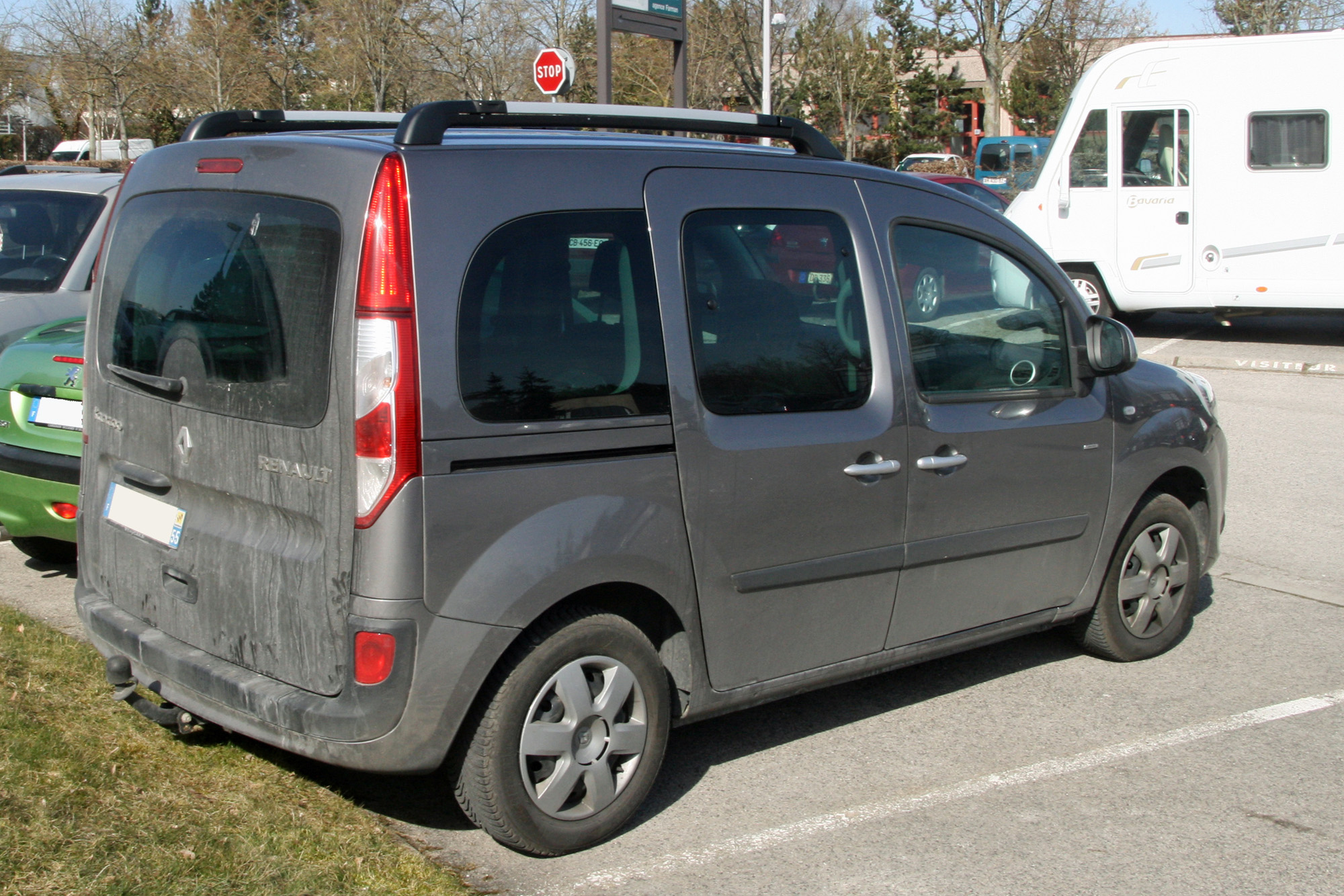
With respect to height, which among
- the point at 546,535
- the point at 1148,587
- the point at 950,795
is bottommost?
the point at 950,795

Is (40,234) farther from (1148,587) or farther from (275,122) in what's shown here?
(1148,587)

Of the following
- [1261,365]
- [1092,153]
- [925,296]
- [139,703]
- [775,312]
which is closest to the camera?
[139,703]

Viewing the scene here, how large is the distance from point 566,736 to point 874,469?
128 centimetres

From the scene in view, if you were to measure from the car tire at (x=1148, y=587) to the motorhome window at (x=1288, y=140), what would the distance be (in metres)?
9.98

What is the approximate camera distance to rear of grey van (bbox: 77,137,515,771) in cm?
304

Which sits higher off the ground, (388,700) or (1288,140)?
(1288,140)

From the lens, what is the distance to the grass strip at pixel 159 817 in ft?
9.82

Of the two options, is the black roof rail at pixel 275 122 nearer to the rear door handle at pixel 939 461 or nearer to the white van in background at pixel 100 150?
the rear door handle at pixel 939 461

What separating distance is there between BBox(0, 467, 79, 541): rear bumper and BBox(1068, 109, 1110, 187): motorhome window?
12212mm

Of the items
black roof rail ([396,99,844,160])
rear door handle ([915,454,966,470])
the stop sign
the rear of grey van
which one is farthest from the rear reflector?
the stop sign

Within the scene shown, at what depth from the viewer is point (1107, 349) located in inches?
182

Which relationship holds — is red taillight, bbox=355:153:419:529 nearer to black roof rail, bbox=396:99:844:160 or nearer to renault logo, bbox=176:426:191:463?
black roof rail, bbox=396:99:844:160

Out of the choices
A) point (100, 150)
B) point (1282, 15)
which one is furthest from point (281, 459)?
point (100, 150)

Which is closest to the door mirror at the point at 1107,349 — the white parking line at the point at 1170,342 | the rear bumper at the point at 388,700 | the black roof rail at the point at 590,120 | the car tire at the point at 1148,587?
the car tire at the point at 1148,587
